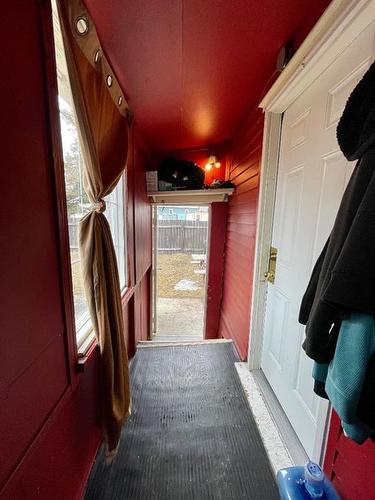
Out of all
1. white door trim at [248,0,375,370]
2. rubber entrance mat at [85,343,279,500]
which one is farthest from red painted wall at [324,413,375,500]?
white door trim at [248,0,375,370]

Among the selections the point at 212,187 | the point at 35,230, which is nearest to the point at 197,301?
the point at 212,187

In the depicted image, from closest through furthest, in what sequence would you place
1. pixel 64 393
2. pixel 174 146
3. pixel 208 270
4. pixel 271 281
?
pixel 64 393 → pixel 271 281 → pixel 174 146 → pixel 208 270

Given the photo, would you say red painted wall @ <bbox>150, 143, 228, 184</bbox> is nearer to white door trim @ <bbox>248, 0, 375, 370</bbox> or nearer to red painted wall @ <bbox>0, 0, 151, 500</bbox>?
white door trim @ <bbox>248, 0, 375, 370</bbox>

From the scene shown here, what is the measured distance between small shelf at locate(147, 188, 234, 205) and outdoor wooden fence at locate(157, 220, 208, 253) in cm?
306

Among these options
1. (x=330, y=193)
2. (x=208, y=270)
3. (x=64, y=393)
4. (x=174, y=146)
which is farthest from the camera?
(x=208, y=270)

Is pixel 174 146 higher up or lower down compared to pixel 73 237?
higher up

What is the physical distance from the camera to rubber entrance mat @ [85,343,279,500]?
102 centimetres

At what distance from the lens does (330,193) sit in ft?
3.24

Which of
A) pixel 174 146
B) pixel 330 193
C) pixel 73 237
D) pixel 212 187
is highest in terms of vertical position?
pixel 174 146

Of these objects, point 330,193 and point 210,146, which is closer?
point 330,193

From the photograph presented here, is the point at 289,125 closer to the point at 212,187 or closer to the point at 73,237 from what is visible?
the point at 212,187

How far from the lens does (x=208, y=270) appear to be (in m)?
3.09

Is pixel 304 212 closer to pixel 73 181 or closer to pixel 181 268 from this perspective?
pixel 73 181

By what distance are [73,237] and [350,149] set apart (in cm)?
120
